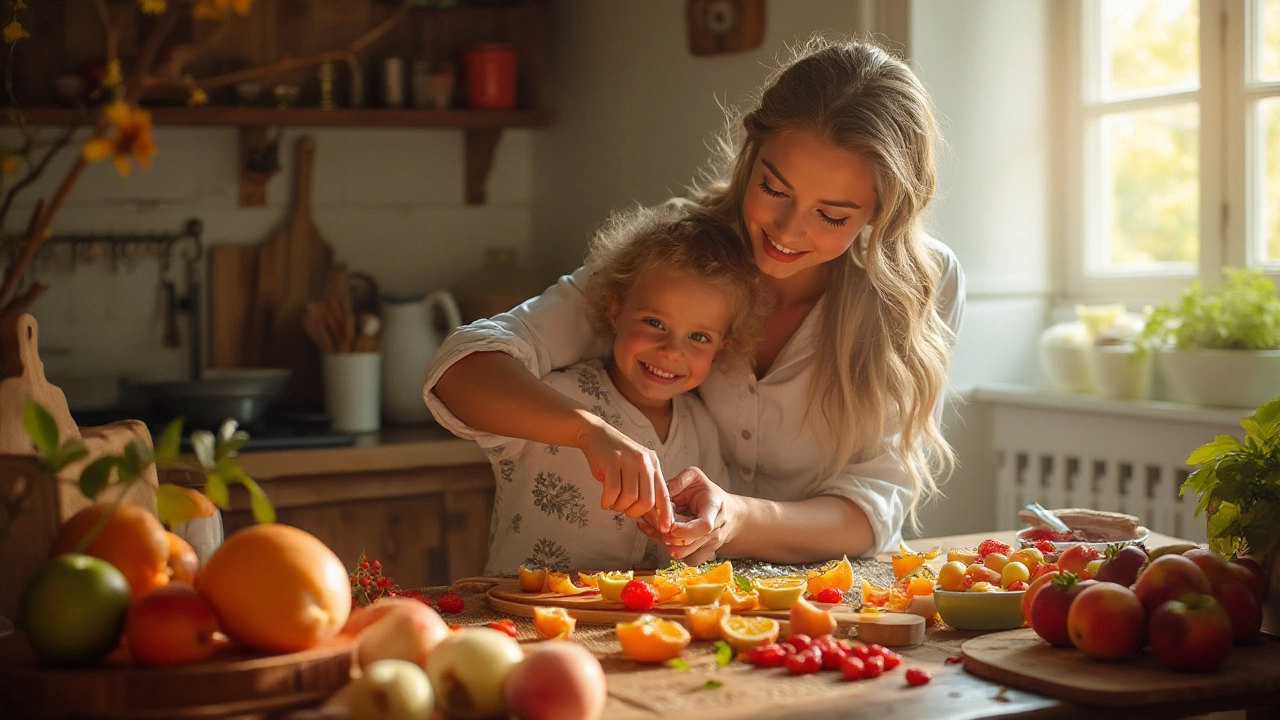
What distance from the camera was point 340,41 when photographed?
3580mm

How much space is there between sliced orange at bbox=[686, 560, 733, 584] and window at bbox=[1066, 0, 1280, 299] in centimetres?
167

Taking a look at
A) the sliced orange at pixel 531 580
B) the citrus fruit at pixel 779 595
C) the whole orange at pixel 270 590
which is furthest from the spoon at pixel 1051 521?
the whole orange at pixel 270 590

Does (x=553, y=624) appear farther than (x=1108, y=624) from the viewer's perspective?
Yes

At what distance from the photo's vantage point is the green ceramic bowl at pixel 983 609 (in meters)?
1.38

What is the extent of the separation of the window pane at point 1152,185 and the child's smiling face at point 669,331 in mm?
1425

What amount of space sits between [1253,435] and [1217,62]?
150 centimetres

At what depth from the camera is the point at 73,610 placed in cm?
96

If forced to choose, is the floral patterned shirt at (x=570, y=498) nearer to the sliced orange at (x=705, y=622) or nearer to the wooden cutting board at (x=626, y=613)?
the wooden cutting board at (x=626, y=613)

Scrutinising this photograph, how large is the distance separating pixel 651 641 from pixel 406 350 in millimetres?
2289

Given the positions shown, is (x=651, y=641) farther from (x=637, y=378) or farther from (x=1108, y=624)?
(x=637, y=378)

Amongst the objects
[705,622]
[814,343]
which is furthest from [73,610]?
[814,343]

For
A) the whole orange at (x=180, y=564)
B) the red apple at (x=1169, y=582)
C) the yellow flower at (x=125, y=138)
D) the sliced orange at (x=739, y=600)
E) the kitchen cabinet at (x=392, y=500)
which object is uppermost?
the yellow flower at (x=125, y=138)

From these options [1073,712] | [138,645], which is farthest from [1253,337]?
[138,645]

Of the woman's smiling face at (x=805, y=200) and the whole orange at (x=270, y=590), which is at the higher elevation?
the woman's smiling face at (x=805, y=200)
